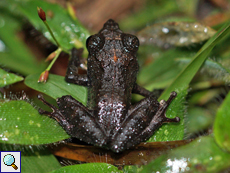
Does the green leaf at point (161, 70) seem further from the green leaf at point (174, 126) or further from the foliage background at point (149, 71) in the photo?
the green leaf at point (174, 126)

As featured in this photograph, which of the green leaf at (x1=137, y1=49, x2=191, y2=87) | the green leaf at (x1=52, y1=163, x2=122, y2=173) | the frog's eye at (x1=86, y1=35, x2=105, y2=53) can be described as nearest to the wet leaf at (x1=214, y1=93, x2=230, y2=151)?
the green leaf at (x1=52, y1=163, x2=122, y2=173)

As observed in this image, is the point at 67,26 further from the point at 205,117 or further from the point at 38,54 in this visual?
the point at 205,117

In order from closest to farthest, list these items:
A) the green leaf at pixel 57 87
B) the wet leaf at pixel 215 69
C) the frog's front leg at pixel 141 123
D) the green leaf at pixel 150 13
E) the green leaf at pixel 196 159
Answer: the green leaf at pixel 196 159 < the frog's front leg at pixel 141 123 < the green leaf at pixel 57 87 < the wet leaf at pixel 215 69 < the green leaf at pixel 150 13

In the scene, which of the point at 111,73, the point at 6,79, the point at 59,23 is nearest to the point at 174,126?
the point at 111,73

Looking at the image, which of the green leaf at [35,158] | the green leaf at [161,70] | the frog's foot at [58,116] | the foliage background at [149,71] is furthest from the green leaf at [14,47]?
the green leaf at [161,70]

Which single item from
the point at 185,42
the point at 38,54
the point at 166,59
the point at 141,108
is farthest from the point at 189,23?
the point at 38,54
